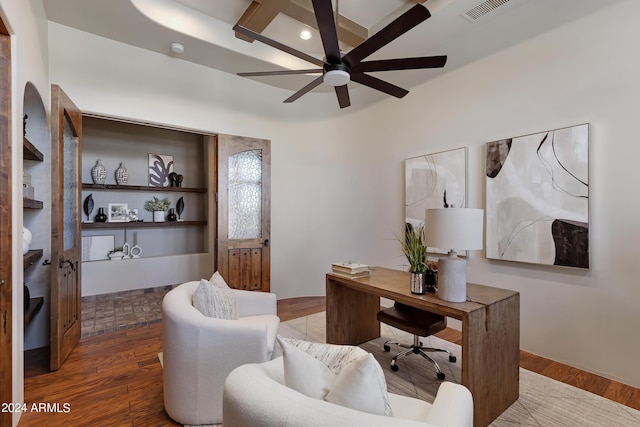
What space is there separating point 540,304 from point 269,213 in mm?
3191

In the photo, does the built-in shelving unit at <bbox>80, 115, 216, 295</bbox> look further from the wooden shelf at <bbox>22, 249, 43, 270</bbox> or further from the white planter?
the wooden shelf at <bbox>22, 249, 43, 270</bbox>

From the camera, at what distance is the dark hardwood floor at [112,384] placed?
1.92 meters

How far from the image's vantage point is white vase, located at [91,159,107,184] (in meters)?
4.55

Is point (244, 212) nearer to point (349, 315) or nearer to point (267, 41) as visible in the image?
point (349, 315)

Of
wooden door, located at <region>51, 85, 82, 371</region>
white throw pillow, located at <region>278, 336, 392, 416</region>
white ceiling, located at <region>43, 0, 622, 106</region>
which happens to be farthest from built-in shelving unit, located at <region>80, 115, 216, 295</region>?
white throw pillow, located at <region>278, 336, 392, 416</region>

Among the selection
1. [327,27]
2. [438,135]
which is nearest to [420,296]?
[327,27]

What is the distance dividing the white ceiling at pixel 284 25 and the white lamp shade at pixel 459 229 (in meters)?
2.06

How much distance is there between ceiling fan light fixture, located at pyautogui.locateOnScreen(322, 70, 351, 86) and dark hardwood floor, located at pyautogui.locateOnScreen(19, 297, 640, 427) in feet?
8.12

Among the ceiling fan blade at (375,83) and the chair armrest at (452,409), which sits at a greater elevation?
the ceiling fan blade at (375,83)

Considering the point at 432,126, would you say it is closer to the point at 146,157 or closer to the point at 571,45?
the point at 571,45

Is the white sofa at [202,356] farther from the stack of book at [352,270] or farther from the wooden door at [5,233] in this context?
the stack of book at [352,270]

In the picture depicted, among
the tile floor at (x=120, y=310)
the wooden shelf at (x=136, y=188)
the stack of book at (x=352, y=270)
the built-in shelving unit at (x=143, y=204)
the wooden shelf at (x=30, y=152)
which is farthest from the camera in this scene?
the built-in shelving unit at (x=143, y=204)

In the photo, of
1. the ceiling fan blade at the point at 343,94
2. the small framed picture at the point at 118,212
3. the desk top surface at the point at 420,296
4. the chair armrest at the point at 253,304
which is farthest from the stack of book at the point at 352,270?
the small framed picture at the point at 118,212

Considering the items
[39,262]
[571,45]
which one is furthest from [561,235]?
[39,262]
